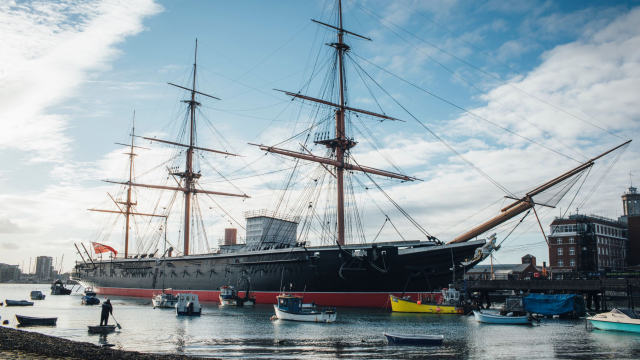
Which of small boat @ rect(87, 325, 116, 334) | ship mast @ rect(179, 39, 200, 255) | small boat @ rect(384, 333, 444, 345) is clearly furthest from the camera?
ship mast @ rect(179, 39, 200, 255)

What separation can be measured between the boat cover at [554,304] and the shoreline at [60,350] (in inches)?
1239

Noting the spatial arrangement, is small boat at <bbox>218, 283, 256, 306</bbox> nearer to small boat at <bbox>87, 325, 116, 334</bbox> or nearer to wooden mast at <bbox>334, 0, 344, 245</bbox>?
wooden mast at <bbox>334, 0, 344, 245</bbox>

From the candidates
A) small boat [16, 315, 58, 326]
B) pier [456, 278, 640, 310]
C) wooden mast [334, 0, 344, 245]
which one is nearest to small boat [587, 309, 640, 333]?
pier [456, 278, 640, 310]

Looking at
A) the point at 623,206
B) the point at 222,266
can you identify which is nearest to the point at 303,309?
the point at 222,266

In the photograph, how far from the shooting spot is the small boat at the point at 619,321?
2753cm

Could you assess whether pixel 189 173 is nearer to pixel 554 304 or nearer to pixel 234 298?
pixel 234 298

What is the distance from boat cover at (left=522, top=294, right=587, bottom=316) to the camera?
38.2m

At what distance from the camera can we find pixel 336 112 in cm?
4781

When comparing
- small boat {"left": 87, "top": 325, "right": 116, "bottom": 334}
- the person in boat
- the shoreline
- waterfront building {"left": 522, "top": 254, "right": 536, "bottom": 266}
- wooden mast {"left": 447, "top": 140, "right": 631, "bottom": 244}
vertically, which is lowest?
small boat {"left": 87, "top": 325, "right": 116, "bottom": 334}

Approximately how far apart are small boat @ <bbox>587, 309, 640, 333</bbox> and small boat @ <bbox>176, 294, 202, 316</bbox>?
88.4 feet

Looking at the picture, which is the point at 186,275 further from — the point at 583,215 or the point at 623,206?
the point at 623,206

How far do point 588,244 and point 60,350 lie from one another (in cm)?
7296

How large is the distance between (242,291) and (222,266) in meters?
3.86

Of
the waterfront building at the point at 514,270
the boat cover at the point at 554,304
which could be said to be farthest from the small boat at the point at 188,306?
the waterfront building at the point at 514,270
